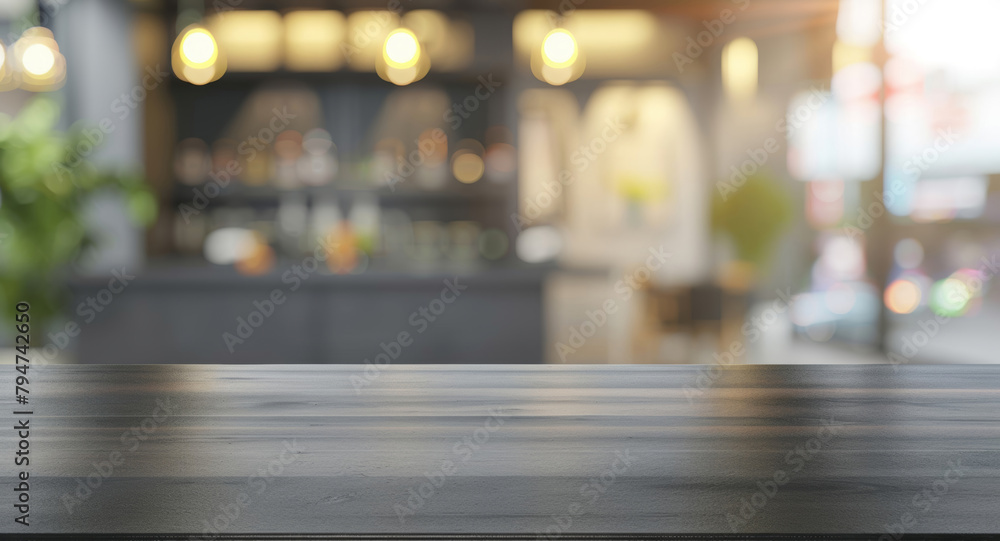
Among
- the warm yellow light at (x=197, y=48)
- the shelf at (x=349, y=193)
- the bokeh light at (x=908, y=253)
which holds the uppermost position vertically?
the warm yellow light at (x=197, y=48)

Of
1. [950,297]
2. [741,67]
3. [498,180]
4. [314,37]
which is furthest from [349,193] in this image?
[950,297]

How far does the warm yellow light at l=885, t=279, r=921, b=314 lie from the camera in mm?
4406

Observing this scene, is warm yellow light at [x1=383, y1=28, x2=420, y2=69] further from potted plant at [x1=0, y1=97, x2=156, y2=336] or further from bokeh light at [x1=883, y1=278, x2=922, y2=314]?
bokeh light at [x1=883, y1=278, x2=922, y2=314]

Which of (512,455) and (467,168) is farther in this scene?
(467,168)

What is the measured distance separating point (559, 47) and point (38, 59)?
2.18m

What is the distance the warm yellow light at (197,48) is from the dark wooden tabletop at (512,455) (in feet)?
9.31

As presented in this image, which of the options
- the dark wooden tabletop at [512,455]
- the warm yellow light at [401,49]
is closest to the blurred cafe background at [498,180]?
the warm yellow light at [401,49]

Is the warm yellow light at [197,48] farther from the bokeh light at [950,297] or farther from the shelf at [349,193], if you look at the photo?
the bokeh light at [950,297]

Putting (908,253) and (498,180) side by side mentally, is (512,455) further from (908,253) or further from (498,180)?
(908,253)

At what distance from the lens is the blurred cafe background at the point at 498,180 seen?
3432mm

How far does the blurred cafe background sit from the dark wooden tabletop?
2.80m

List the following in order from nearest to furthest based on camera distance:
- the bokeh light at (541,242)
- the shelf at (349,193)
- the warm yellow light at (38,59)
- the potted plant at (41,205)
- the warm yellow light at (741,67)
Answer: the potted plant at (41,205) < the warm yellow light at (38,59) < the shelf at (349,193) < the bokeh light at (541,242) < the warm yellow light at (741,67)

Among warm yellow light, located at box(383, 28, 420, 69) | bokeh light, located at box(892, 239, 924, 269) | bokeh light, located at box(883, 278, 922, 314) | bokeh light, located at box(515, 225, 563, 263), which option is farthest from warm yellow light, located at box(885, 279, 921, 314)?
warm yellow light, located at box(383, 28, 420, 69)

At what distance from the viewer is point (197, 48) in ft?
10.4
